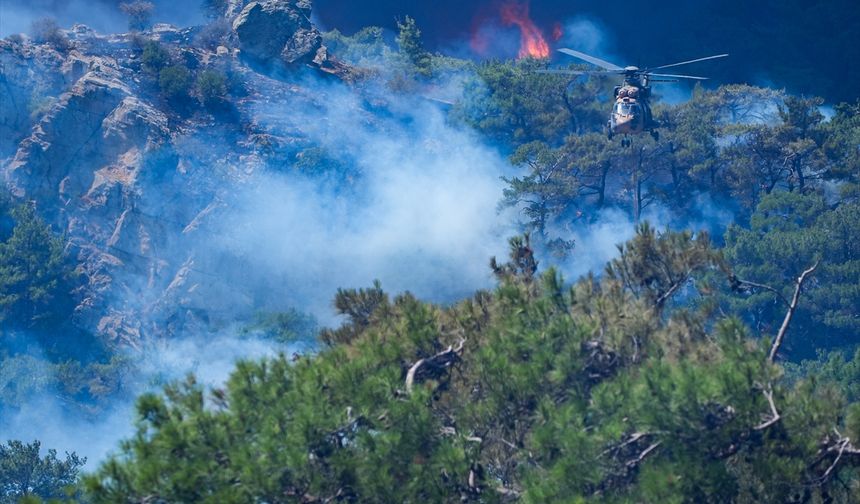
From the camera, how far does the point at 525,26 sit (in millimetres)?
59312

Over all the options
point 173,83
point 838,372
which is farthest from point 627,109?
point 173,83

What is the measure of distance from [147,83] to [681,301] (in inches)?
869

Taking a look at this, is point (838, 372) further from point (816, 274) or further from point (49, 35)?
point (49, 35)

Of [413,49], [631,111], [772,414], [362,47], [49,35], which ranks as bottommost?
[772,414]

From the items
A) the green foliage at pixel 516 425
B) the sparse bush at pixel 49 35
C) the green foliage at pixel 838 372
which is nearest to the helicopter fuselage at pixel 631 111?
the green foliage at pixel 838 372

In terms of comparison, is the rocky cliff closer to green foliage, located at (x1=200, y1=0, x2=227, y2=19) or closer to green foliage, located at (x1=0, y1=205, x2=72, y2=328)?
green foliage, located at (x1=0, y1=205, x2=72, y2=328)

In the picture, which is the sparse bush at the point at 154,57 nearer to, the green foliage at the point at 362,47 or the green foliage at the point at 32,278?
the green foliage at the point at 362,47

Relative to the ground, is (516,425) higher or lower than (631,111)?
lower

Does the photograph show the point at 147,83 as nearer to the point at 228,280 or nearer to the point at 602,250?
the point at 228,280

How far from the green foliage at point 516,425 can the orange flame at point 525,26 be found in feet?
144

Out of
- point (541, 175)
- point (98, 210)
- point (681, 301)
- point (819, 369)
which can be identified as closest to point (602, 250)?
point (541, 175)

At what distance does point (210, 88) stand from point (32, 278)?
37.5 feet

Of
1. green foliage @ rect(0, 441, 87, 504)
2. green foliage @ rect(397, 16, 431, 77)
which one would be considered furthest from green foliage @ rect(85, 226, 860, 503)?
green foliage @ rect(397, 16, 431, 77)

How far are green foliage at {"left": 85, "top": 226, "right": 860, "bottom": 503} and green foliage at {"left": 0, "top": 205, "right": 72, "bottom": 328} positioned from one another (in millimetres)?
24885
